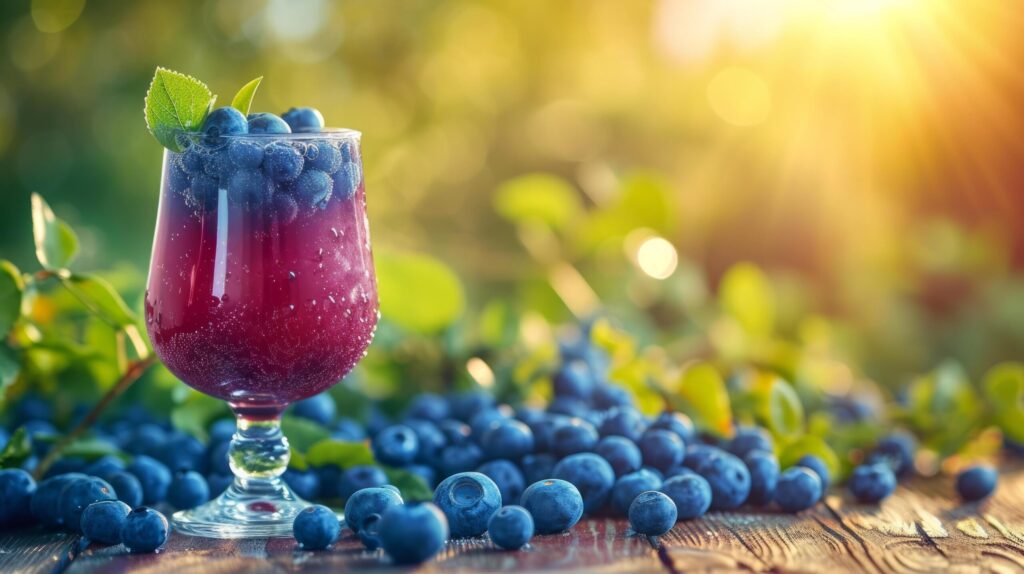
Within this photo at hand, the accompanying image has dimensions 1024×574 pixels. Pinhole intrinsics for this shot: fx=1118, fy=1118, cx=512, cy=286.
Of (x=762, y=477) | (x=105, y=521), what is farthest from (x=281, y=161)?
(x=762, y=477)

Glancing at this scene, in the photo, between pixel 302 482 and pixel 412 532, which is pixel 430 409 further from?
pixel 412 532

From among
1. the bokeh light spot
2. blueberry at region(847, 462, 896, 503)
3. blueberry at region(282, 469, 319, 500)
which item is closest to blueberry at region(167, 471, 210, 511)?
blueberry at region(282, 469, 319, 500)

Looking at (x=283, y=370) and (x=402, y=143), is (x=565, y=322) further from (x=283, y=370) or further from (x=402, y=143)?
(x=402, y=143)

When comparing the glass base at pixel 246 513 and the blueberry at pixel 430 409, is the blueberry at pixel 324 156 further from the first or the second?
the blueberry at pixel 430 409

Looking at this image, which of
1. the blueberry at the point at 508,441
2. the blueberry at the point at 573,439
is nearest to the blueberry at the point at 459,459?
the blueberry at the point at 508,441

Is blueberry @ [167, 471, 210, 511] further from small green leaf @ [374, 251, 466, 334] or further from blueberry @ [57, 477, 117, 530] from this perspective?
small green leaf @ [374, 251, 466, 334]

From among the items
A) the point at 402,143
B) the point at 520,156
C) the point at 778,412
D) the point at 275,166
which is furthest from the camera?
the point at 520,156

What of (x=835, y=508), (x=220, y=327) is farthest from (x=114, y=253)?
(x=835, y=508)
